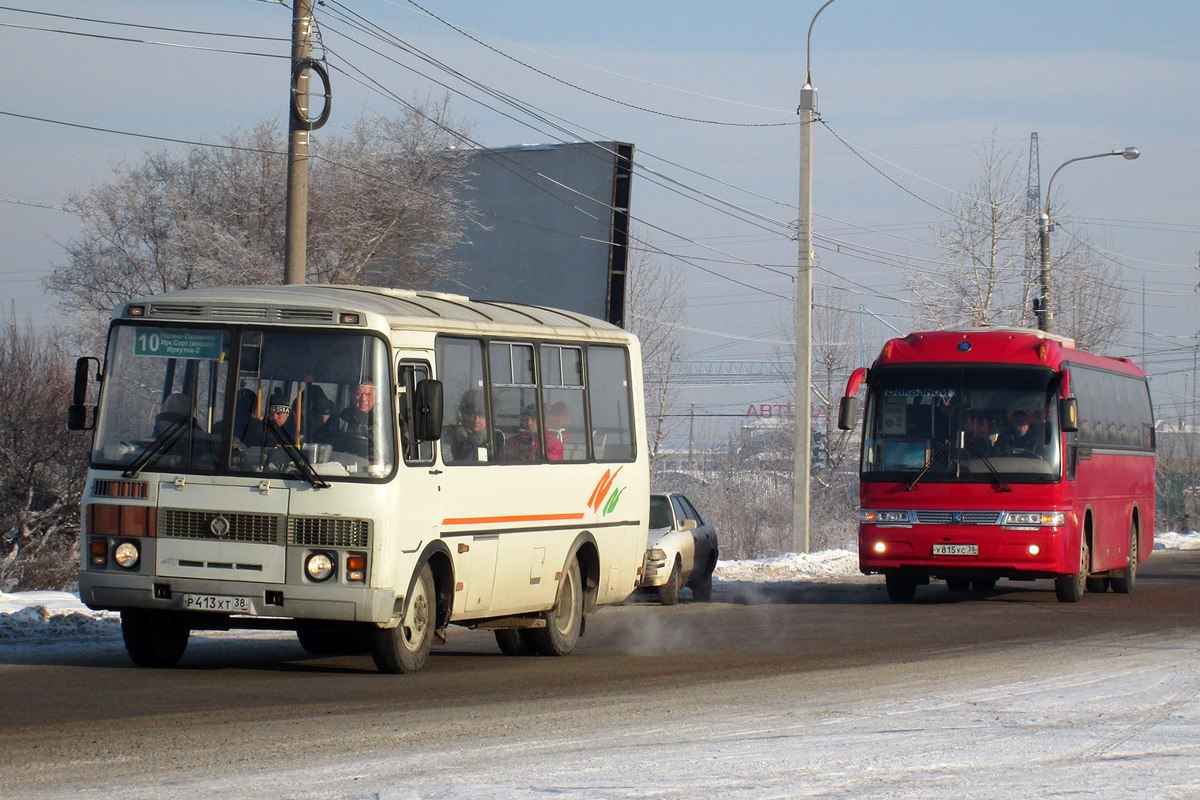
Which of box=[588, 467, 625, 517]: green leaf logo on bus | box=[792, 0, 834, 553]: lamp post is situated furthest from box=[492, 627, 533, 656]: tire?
box=[792, 0, 834, 553]: lamp post

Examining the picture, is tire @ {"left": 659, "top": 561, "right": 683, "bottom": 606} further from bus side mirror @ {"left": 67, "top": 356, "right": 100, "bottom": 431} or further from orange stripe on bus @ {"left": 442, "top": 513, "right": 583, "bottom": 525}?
bus side mirror @ {"left": 67, "top": 356, "right": 100, "bottom": 431}

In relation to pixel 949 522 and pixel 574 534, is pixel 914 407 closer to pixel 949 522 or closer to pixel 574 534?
pixel 949 522

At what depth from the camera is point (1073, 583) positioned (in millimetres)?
22438

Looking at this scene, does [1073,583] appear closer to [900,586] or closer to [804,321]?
[900,586]

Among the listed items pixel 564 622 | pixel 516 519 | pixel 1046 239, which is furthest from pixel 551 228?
pixel 516 519

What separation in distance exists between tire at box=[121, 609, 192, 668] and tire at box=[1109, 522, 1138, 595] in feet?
55.3

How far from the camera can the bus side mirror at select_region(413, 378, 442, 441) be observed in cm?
1210

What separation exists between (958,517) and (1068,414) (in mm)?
1884

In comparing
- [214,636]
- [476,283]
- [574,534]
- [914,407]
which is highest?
[476,283]

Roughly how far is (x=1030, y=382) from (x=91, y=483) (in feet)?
43.3

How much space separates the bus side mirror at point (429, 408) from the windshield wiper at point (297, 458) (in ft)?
2.70

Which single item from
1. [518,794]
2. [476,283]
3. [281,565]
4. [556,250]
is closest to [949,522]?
[281,565]

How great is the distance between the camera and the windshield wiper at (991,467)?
2158 cm

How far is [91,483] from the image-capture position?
12.2 m
